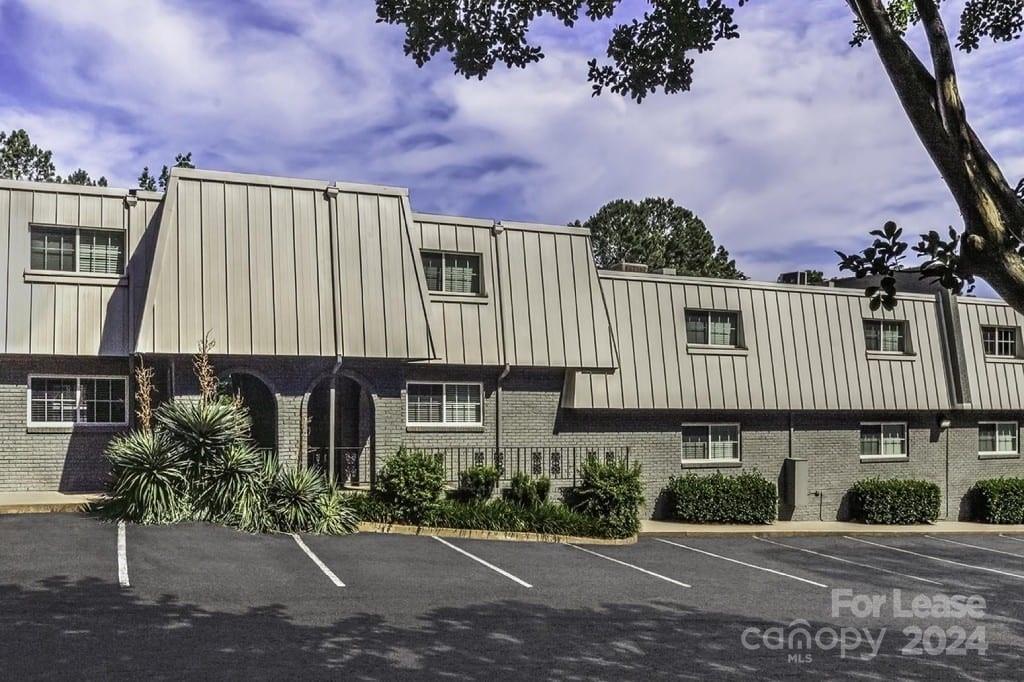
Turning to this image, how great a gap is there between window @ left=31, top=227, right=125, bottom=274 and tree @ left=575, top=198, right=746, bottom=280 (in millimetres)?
35106

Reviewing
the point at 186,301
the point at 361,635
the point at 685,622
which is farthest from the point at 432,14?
the point at 186,301

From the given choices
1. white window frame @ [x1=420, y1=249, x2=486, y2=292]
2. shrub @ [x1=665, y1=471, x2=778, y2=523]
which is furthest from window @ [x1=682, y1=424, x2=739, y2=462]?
white window frame @ [x1=420, y1=249, x2=486, y2=292]

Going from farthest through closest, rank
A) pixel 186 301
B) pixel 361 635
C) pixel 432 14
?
pixel 186 301
pixel 361 635
pixel 432 14

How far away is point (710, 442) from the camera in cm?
2495

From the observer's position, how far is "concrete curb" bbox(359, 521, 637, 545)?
60.0 feet

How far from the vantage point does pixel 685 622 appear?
12.6 meters

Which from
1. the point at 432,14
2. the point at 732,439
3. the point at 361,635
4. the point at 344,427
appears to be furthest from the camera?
the point at 732,439

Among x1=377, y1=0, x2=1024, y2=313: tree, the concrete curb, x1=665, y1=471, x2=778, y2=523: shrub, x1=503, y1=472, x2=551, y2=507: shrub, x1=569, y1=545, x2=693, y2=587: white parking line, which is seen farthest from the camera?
x1=665, y1=471, x2=778, y2=523: shrub

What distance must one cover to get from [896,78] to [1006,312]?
1059 inches

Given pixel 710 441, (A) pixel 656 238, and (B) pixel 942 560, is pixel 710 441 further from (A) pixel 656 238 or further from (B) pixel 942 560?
(A) pixel 656 238

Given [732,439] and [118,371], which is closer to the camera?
[118,371]

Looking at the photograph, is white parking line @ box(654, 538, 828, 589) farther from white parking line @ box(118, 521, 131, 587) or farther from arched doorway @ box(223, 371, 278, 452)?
white parking line @ box(118, 521, 131, 587)

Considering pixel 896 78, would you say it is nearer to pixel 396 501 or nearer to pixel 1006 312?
pixel 396 501

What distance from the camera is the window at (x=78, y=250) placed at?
19250 mm
